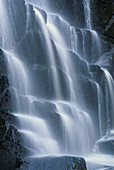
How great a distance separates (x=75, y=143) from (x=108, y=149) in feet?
6.05

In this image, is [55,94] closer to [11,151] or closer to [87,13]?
[11,151]

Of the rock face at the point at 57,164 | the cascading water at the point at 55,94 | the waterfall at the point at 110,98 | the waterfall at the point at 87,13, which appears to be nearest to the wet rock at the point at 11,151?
the rock face at the point at 57,164

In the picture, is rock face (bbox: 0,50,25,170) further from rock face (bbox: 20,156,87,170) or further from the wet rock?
rock face (bbox: 20,156,87,170)

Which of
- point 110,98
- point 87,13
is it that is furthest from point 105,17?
point 110,98

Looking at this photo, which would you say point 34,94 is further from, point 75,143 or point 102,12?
point 102,12

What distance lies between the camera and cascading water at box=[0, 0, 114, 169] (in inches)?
411

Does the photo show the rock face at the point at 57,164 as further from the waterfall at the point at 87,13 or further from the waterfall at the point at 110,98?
the waterfall at the point at 87,13

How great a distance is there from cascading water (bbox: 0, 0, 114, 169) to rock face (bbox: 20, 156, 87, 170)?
1.04m

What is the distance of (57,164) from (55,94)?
25.4 feet

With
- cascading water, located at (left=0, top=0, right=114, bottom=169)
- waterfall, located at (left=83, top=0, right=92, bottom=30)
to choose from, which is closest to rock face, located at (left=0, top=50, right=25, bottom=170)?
cascading water, located at (left=0, top=0, right=114, bottom=169)

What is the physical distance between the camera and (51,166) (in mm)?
6930

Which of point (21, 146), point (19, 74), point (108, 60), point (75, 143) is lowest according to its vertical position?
point (21, 146)

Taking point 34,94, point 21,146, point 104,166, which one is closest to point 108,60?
point 34,94

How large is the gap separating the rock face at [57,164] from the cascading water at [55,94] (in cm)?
104
